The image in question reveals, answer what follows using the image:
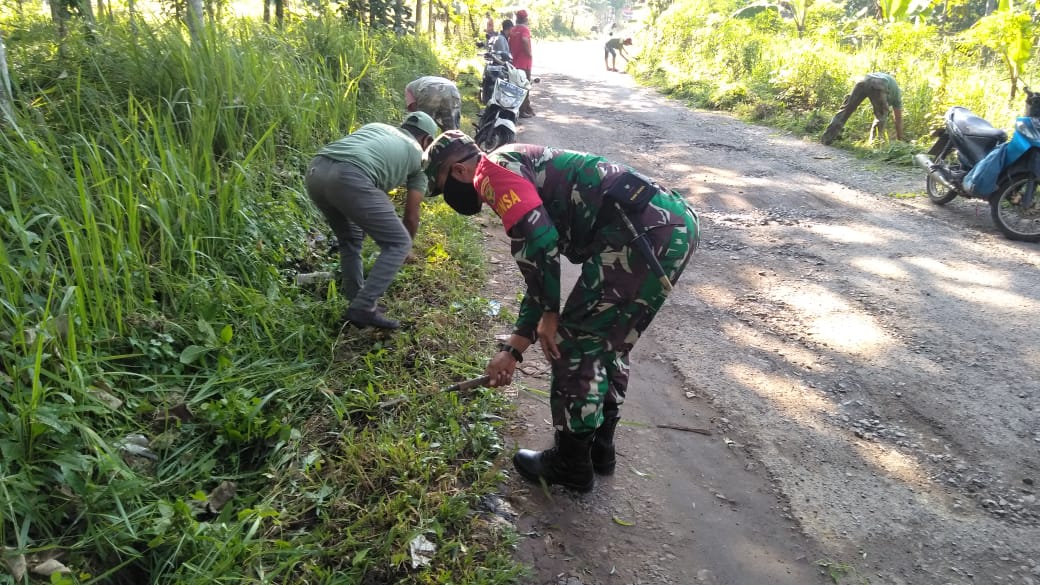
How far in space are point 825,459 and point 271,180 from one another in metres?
3.83

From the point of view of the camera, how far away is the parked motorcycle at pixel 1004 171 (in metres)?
5.36

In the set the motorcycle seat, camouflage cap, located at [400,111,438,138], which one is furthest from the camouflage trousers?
the motorcycle seat

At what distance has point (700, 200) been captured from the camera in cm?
665

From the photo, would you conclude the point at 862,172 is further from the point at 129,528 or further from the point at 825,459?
the point at 129,528

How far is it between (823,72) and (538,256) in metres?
10.2

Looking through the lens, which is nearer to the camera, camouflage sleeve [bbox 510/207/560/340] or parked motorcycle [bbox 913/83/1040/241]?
camouflage sleeve [bbox 510/207/560/340]

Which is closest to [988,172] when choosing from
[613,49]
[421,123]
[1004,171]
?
[1004,171]

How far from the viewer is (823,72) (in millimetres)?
10375

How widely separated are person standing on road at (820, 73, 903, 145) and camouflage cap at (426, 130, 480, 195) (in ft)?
25.0

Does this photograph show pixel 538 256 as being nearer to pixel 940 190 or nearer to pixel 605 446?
pixel 605 446

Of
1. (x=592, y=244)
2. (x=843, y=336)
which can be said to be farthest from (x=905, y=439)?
(x=592, y=244)

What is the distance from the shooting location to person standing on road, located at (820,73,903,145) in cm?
798

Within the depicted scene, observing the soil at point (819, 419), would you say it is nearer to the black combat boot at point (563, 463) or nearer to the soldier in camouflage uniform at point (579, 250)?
the black combat boot at point (563, 463)

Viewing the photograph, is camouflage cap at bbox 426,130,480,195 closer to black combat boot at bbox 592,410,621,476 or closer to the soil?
black combat boot at bbox 592,410,621,476
